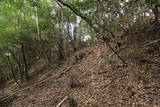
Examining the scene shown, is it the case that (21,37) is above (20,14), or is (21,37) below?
below

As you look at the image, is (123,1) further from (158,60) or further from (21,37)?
(21,37)

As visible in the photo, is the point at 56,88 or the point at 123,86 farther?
the point at 56,88

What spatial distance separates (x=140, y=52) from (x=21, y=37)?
9.13 metres

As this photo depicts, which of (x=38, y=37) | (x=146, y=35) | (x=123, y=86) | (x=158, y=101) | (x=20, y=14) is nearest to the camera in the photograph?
(x=158, y=101)

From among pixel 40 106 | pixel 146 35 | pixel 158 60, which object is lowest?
pixel 40 106

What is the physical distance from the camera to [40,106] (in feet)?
26.7

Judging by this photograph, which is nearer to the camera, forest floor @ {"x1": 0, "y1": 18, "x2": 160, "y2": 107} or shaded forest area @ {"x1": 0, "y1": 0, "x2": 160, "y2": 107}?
forest floor @ {"x1": 0, "y1": 18, "x2": 160, "y2": 107}

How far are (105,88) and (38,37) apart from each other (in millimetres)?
9573

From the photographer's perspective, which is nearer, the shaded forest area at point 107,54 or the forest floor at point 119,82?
the forest floor at point 119,82

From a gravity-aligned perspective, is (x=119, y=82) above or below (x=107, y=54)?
below

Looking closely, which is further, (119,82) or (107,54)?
(107,54)

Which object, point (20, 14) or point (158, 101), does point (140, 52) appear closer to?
point (158, 101)

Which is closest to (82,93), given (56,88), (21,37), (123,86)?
(123,86)

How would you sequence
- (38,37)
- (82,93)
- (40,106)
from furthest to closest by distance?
(38,37), (40,106), (82,93)
